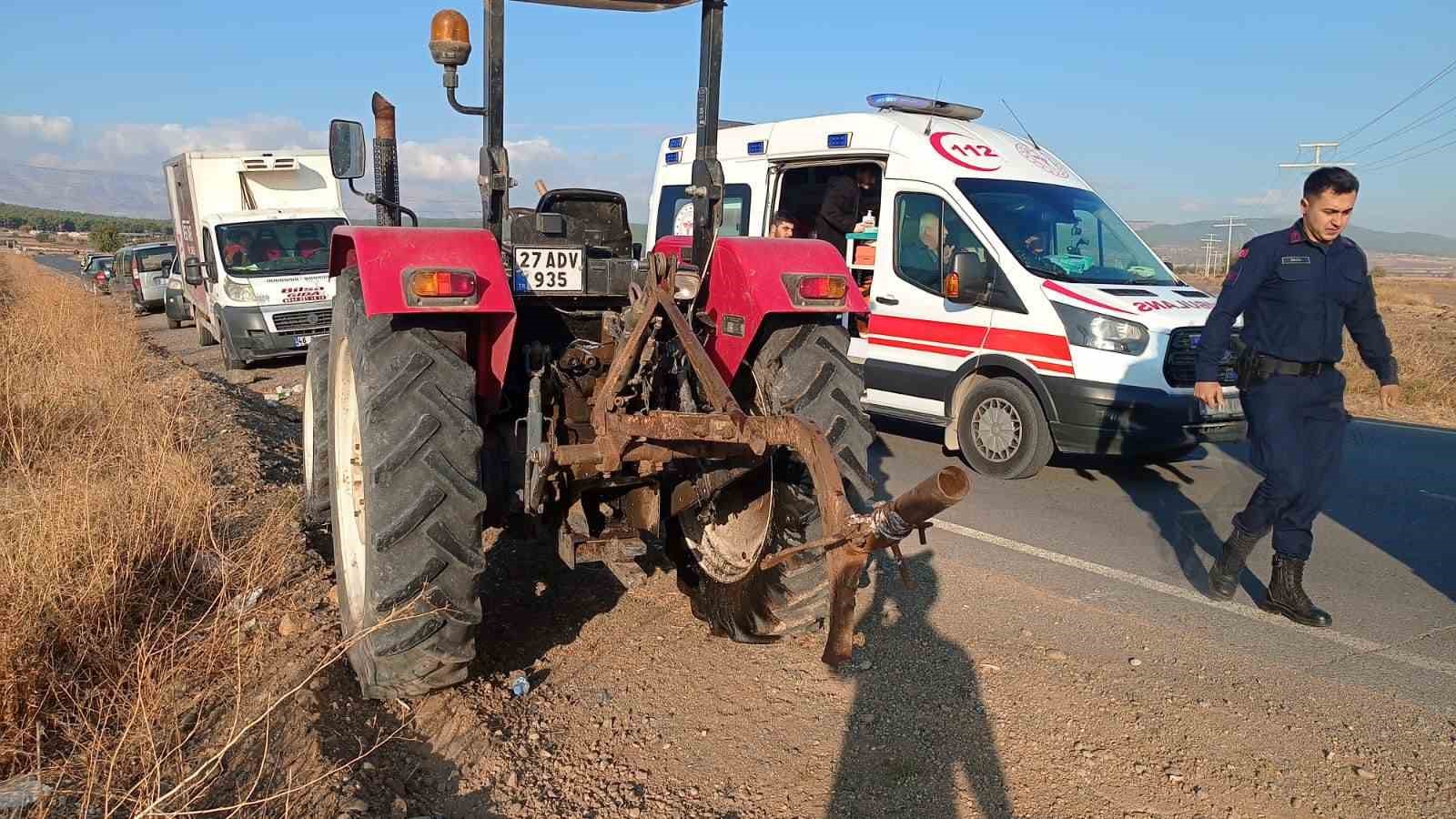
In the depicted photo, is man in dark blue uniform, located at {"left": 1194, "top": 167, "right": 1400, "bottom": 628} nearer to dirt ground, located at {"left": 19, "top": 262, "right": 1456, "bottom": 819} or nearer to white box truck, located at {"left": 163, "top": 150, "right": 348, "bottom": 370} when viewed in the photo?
dirt ground, located at {"left": 19, "top": 262, "right": 1456, "bottom": 819}

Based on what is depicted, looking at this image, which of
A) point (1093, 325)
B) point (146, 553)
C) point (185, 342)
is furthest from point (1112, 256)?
point (185, 342)

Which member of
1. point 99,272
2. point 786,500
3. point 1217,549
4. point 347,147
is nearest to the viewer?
point 786,500

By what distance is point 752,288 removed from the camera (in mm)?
3879

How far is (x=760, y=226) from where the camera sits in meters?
9.33

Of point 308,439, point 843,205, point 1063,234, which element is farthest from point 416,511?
point 843,205

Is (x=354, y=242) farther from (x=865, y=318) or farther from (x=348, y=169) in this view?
(x=865, y=318)

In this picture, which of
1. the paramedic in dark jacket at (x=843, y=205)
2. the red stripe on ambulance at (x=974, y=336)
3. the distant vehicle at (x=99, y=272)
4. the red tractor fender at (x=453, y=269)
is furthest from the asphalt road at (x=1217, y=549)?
the distant vehicle at (x=99, y=272)

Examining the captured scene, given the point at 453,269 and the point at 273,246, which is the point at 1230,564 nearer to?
the point at 453,269

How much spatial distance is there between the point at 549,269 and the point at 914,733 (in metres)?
2.28

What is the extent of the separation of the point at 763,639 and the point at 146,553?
269 centimetres

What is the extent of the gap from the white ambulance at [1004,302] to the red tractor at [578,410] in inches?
137

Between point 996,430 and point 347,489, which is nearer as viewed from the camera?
point 347,489

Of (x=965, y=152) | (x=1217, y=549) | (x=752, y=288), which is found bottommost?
(x=1217, y=549)

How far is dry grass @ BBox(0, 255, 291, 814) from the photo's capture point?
3.03 m
